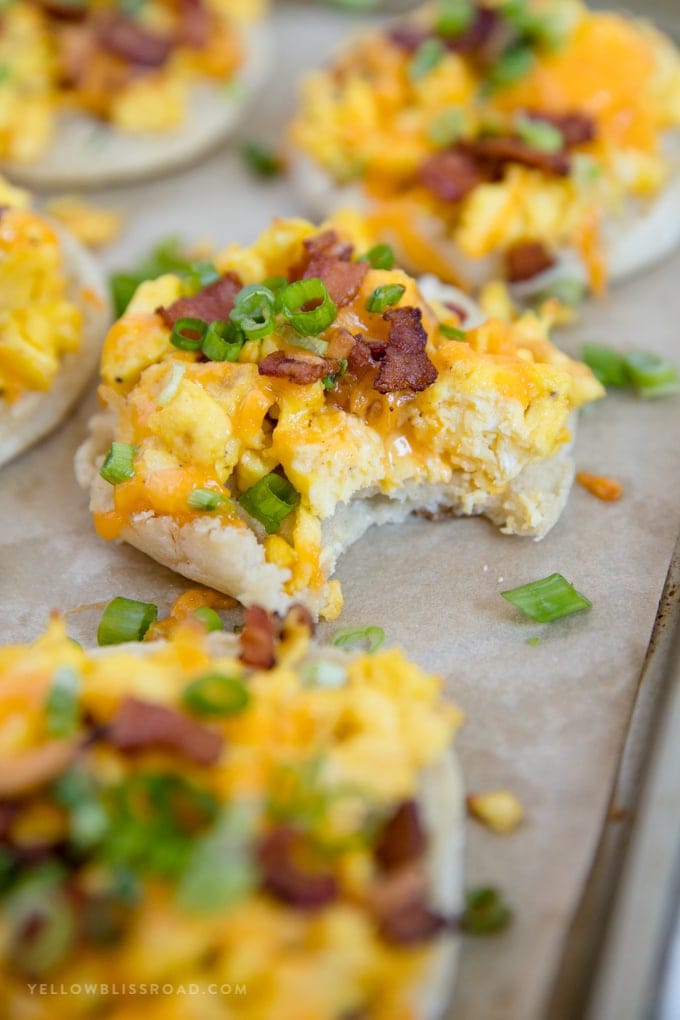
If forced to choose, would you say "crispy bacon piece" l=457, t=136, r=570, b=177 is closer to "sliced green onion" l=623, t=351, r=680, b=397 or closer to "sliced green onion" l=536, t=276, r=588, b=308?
"sliced green onion" l=536, t=276, r=588, b=308

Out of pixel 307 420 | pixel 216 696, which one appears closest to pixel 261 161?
pixel 307 420

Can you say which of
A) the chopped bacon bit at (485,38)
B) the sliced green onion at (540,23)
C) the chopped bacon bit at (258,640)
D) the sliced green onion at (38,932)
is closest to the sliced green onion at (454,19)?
the chopped bacon bit at (485,38)

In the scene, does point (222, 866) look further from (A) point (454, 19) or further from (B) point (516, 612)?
(A) point (454, 19)

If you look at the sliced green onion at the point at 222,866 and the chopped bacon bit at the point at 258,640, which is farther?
the chopped bacon bit at the point at 258,640

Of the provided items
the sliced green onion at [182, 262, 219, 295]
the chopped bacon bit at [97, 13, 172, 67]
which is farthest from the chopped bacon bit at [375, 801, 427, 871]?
the chopped bacon bit at [97, 13, 172, 67]

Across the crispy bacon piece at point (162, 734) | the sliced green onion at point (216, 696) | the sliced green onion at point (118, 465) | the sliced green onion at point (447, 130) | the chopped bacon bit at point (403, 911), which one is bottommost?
the sliced green onion at point (118, 465)

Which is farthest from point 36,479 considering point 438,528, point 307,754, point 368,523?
point 307,754

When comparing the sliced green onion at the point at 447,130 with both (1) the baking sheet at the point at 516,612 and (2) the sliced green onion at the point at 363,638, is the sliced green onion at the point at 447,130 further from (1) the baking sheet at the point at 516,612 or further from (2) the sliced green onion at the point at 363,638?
(2) the sliced green onion at the point at 363,638
